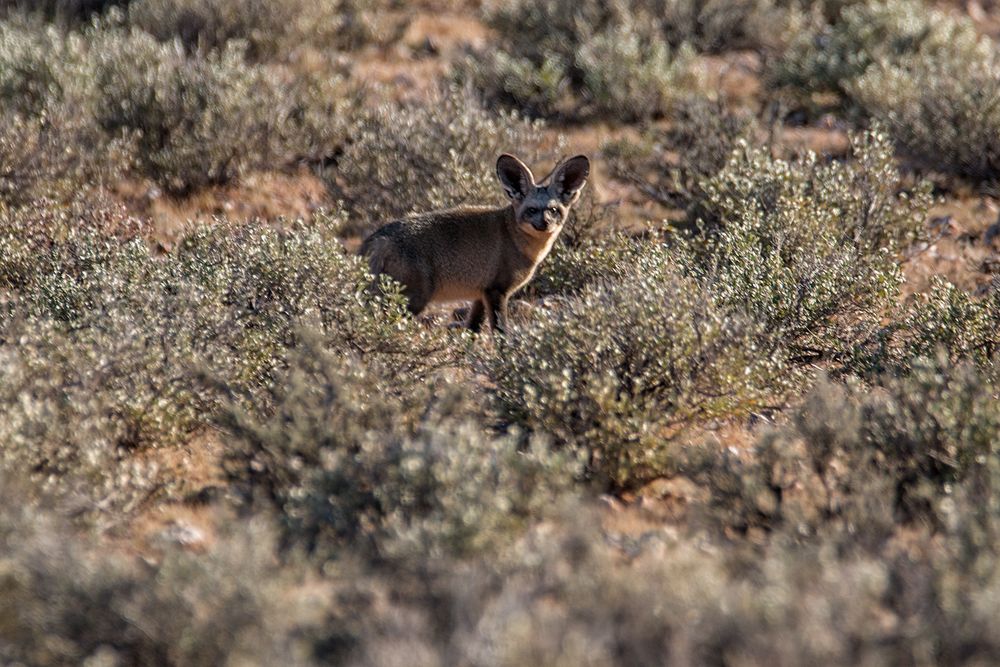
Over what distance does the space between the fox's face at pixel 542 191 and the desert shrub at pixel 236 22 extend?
4587 mm

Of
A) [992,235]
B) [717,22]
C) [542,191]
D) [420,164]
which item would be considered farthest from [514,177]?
[717,22]

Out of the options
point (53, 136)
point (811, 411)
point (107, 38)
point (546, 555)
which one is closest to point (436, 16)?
point (107, 38)

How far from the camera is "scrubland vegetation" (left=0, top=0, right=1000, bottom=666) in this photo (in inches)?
136

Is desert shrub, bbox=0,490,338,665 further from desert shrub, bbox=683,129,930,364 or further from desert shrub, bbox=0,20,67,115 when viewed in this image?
desert shrub, bbox=0,20,67,115

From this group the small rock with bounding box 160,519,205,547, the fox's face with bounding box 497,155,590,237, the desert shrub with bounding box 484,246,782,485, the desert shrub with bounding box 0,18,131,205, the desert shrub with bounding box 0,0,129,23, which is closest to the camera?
the small rock with bounding box 160,519,205,547

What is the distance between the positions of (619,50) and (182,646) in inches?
356

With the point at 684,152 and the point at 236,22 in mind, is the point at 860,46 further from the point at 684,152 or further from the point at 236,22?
the point at 236,22

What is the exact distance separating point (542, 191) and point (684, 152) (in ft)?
8.58

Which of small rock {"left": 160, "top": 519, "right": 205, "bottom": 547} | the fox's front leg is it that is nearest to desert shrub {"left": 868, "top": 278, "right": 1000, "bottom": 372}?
the fox's front leg

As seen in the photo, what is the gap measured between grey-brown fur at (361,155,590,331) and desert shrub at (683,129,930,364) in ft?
3.48

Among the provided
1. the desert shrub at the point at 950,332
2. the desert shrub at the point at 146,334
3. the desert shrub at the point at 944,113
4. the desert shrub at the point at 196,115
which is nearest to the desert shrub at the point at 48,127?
the desert shrub at the point at 196,115

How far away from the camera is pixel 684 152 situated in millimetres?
9602

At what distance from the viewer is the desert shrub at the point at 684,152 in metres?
9.39

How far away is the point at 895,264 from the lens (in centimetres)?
752
